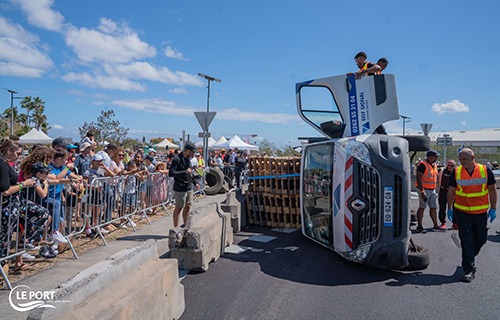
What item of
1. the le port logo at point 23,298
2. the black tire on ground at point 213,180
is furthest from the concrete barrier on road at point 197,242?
the black tire on ground at point 213,180

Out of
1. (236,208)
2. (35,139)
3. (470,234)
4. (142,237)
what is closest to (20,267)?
(142,237)

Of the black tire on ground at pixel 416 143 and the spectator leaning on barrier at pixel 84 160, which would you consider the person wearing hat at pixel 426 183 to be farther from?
the spectator leaning on barrier at pixel 84 160

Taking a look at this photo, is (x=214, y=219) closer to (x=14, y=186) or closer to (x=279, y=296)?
(x=279, y=296)

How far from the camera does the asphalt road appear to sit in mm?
3914

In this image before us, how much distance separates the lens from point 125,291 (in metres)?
2.88

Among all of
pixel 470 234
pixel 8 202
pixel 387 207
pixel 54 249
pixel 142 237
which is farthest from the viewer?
pixel 142 237

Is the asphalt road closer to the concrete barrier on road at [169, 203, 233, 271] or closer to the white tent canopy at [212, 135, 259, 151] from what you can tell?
the concrete barrier on road at [169, 203, 233, 271]

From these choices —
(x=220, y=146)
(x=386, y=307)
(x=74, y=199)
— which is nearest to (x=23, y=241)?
(x=74, y=199)

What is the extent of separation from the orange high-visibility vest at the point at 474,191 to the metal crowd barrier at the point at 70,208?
591 centimetres

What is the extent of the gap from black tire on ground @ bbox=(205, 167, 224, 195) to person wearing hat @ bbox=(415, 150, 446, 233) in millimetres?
7327

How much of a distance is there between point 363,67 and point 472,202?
9.53 feet

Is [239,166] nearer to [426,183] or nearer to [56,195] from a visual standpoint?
[426,183]

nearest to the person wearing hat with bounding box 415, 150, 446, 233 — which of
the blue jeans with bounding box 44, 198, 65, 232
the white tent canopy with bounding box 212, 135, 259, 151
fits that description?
the blue jeans with bounding box 44, 198, 65, 232

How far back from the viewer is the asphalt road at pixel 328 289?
3.91 meters
